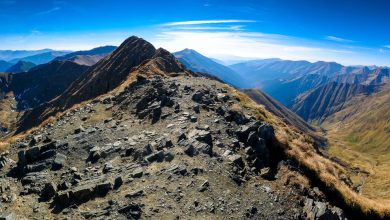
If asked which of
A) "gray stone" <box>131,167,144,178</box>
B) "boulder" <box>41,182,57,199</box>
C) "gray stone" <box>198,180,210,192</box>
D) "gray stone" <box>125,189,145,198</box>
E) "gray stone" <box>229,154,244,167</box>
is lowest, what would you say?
"boulder" <box>41,182,57,199</box>

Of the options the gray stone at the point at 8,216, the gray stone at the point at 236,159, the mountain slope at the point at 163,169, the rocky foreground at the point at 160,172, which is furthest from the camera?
the gray stone at the point at 236,159

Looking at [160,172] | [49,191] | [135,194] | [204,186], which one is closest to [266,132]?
[204,186]

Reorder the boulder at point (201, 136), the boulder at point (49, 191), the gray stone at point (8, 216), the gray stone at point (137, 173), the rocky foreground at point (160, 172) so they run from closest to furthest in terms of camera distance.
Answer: the gray stone at point (8, 216), the rocky foreground at point (160, 172), the boulder at point (49, 191), the gray stone at point (137, 173), the boulder at point (201, 136)

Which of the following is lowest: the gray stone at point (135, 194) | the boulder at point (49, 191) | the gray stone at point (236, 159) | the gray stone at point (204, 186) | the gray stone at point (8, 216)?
the gray stone at point (8, 216)

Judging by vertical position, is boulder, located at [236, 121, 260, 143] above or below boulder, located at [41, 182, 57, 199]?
above

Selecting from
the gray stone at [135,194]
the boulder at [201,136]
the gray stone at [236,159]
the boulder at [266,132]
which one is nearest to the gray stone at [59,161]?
the gray stone at [135,194]

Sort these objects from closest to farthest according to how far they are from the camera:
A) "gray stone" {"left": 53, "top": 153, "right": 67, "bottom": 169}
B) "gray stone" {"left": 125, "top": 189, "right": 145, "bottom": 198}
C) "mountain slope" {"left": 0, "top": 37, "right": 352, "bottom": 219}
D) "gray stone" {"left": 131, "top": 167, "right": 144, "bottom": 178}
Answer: "mountain slope" {"left": 0, "top": 37, "right": 352, "bottom": 219} → "gray stone" {"left": 125, "top": 189, "right": 145, "bottom": 198} → "gray stone" {"left": 131, "top": 167, "right": 144, "bottom": 178} → "gray stone" {"left": 53, "top": 153, "right": 67, "bottom": 169}

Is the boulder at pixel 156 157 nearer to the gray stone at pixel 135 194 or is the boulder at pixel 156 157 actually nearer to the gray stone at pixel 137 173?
the gray stone at pixel 137 173

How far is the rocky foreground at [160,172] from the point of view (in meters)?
27.0

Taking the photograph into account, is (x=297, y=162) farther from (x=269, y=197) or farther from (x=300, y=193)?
(x=269, y=197)

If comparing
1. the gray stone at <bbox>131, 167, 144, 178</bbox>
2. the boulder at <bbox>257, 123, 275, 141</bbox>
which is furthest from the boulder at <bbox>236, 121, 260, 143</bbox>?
the gray stone at <bbox>131, 167, 144, 178</bbox>

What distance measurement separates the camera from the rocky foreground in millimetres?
26969

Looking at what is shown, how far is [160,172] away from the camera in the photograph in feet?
101

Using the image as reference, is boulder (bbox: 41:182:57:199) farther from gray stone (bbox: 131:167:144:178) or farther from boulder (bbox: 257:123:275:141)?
boulder (bbox: 257:123:275:141)
